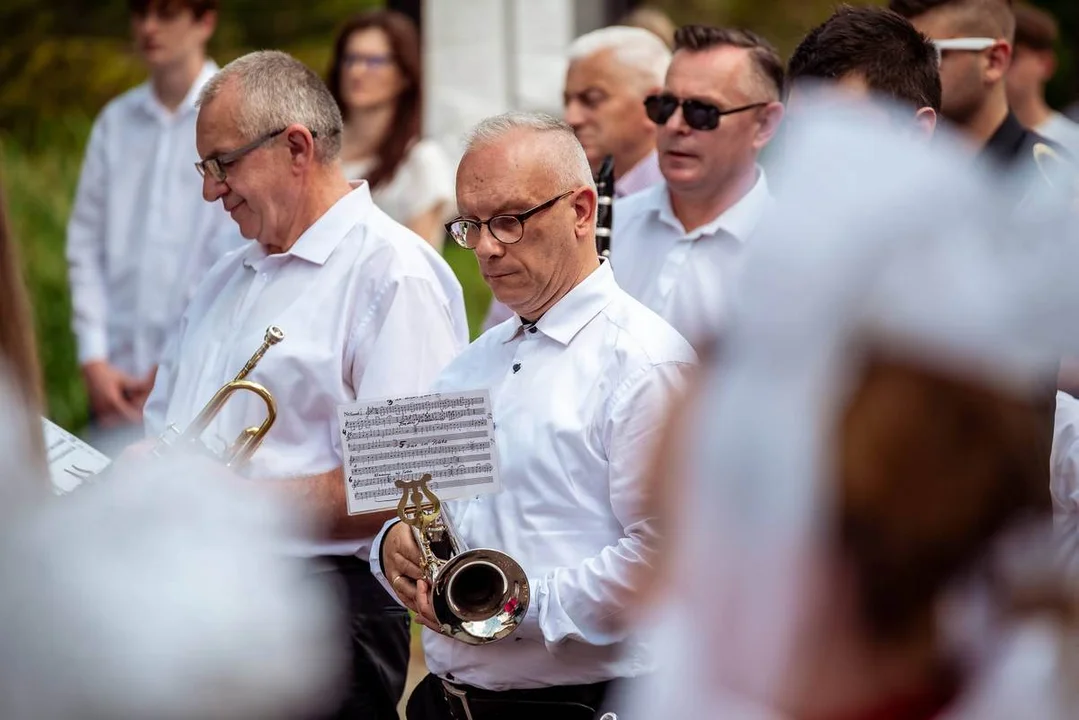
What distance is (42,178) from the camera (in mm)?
9078

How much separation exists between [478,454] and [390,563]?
0.37 m

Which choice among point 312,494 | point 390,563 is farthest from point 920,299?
point 312,494

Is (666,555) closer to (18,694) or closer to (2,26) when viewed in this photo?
(18,694)

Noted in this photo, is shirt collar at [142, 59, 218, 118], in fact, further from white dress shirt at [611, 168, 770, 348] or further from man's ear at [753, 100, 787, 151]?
man's ear at [753, 100, 787, 151]

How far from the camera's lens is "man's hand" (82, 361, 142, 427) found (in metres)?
5.74

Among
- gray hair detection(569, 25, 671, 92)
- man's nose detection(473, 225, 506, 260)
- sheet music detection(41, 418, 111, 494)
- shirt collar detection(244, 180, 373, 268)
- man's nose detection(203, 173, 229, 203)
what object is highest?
man's nose detection(473, 225, 506, 260)

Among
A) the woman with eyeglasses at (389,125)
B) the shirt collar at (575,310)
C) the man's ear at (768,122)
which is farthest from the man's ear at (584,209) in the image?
the woman with eyeglasses at (389,125)

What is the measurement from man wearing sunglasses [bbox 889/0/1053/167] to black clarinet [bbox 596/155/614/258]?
96cm

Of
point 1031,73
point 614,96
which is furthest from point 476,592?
point 1031,73

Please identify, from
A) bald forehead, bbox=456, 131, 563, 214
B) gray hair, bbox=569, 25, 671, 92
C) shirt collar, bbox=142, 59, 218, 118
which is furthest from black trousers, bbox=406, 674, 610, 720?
shirt collar, bbox=142, 59, 218, 118

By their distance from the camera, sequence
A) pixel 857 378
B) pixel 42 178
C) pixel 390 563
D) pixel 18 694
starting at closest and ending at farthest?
pixel 857 378, pixel 18 694, pixel 390 563, pixel 42 178

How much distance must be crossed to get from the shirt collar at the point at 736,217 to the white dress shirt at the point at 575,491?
3.55 ft

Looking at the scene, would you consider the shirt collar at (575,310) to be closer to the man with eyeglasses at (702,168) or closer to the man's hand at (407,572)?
the man's hand at (407,572)

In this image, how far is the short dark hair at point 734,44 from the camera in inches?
173
